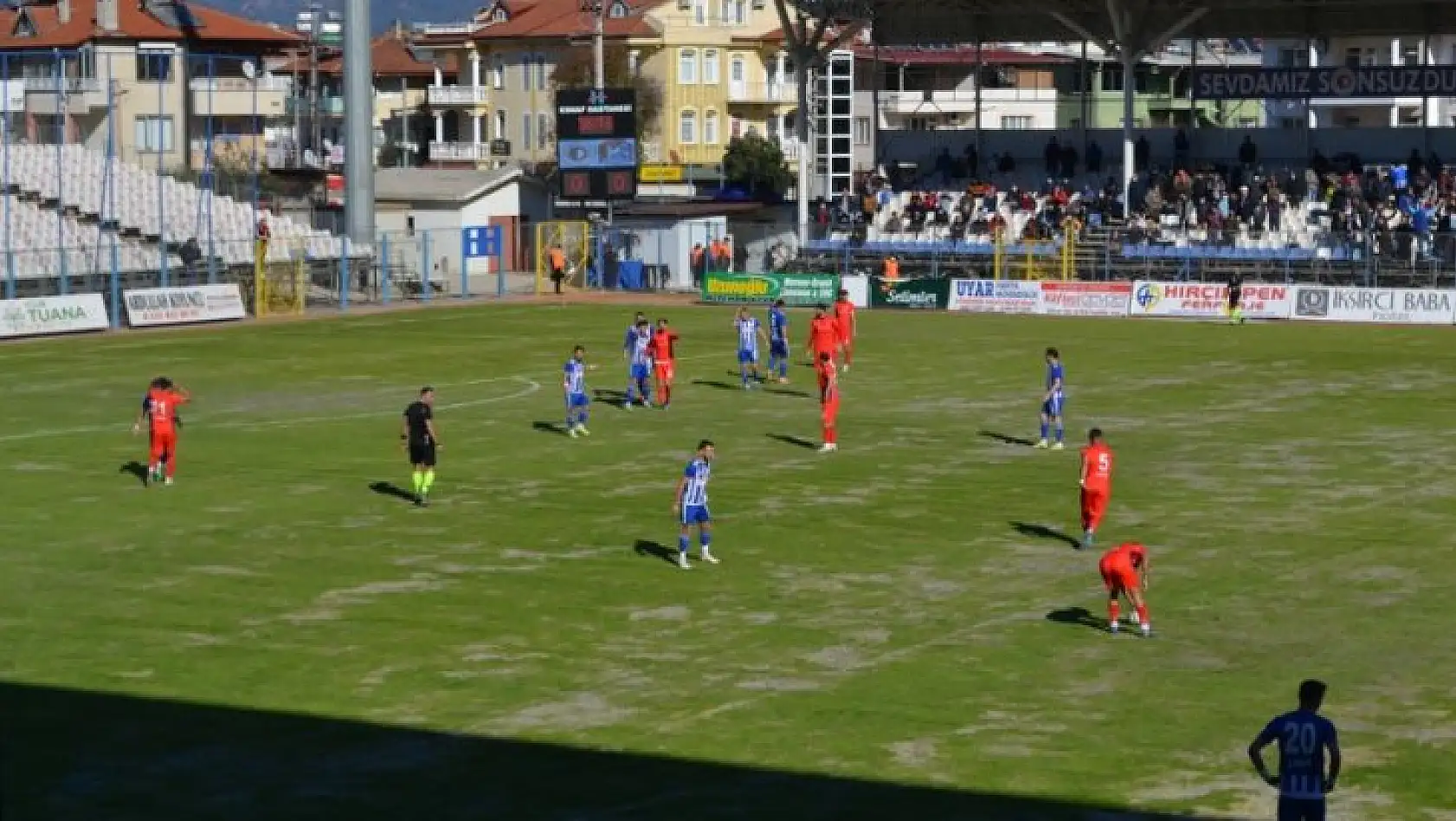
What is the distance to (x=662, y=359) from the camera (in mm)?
45938

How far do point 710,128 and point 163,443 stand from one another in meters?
103

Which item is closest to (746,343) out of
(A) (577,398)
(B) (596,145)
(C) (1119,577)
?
(A) (577,398)

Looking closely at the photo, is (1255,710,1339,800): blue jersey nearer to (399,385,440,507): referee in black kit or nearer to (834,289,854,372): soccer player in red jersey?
(399,385,440,507): referee in black kit

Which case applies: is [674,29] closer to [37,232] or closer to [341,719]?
[37,232]

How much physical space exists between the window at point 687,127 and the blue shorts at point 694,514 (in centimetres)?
10778

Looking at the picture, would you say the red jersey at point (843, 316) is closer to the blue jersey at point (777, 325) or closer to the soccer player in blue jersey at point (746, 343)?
the blue jersey at point (777, 325)

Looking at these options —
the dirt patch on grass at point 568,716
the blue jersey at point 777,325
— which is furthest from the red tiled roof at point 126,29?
the dirt patch on grass at point 568,716

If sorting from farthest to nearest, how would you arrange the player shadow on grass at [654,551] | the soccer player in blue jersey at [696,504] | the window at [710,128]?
the window at [710,128] → the player shadow on grass at [654,551] → the soccer player in blue jersey at [696,504]

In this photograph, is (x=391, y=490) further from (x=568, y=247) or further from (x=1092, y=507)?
(x=568, y=247)

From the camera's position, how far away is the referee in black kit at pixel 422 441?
3438 cm

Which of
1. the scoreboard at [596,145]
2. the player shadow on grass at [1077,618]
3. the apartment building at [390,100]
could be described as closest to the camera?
the player shadow on grass at [1077,618]

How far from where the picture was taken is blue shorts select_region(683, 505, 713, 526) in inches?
1175

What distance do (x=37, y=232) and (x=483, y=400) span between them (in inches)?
1211

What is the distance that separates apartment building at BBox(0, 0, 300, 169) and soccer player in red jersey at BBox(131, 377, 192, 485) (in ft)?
164
